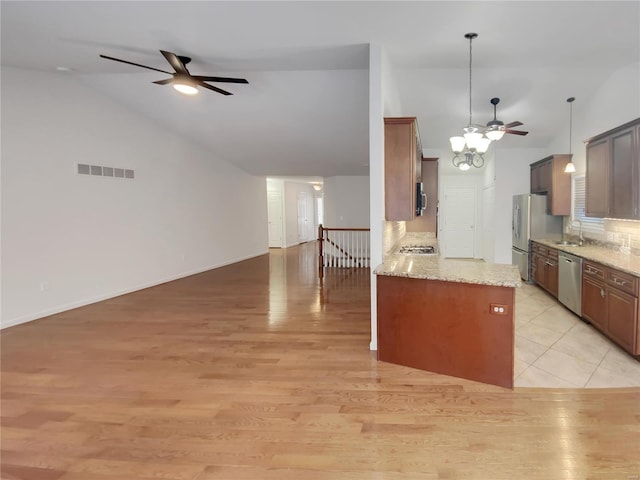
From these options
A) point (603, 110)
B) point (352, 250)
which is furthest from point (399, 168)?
point (352, 250)

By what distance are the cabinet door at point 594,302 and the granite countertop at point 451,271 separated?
147 cm

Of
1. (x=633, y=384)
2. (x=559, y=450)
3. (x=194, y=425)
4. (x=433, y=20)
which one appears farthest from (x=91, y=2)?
(x=633, y=384)

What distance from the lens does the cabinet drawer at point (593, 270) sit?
3.86 metres

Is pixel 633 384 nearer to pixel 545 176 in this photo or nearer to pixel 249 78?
pixel 545 176

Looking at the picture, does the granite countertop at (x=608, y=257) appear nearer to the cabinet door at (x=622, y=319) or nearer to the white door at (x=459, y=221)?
the cabinet door at (x=622, y=319)

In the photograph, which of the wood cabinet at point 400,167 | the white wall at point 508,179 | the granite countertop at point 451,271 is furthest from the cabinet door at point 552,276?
the wood cabinet at point 400,167

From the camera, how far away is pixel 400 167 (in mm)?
3598

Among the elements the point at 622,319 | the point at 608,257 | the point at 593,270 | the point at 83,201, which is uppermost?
the point at 83,201

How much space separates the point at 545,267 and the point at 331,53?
4.69 metres

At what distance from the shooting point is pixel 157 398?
272 centimetres

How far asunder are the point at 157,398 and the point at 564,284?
513 cm

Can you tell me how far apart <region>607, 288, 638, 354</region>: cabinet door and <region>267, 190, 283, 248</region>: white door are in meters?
10.5

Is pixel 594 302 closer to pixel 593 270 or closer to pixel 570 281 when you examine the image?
pixel 593 270

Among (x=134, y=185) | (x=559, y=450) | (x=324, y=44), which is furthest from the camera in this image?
(x=134, y=185)
